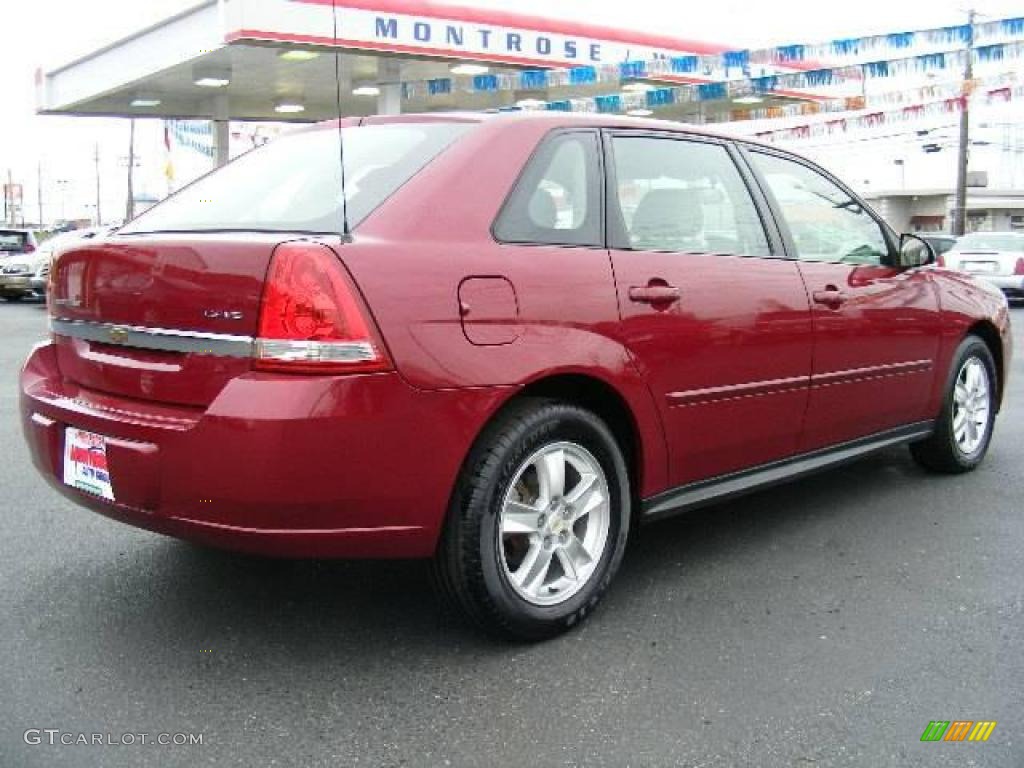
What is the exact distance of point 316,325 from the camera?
8.73ft

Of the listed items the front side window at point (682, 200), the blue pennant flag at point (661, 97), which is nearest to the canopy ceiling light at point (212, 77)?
the blue pennant flag at point (661, 97)

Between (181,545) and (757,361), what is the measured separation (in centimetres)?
229

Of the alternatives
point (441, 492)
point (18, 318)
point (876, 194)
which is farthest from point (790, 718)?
point (876, 194)

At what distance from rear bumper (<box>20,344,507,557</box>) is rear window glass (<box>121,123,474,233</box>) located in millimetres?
570

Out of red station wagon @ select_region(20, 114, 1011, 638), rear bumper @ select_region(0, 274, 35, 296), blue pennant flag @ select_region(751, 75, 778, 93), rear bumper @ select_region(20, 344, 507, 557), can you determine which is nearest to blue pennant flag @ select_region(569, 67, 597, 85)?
blue pennant flag @ select_region(751, 75, 778, 93)

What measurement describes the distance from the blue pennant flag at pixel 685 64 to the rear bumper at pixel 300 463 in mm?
14483

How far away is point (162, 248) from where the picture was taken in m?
2.91

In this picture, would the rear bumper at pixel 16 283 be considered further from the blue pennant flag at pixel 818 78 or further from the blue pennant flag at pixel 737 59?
the blue pennant flag at pixel 818 78

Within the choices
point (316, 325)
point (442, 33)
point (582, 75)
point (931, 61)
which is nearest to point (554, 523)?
point (316, 325)

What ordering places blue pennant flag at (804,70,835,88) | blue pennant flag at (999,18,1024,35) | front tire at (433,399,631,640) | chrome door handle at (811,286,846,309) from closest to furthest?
front tire at (433,399,631,640), chrome door handle at (811,286,846,309), blue pennant flag at (999,18,1024,35), blue pennant flag at (804,70,835,88)

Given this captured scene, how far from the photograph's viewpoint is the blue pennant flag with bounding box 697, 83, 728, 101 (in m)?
16.8

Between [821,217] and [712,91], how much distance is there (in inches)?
524

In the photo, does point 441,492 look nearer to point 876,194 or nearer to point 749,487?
point 749,487

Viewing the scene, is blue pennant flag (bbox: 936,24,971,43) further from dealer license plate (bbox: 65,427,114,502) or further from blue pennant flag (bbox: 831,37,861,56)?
dealer license plate (bbox: 65,427,114,502)
